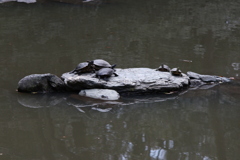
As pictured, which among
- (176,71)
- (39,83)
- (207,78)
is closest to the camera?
(39,83)

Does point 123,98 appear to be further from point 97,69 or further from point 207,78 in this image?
point 207,78

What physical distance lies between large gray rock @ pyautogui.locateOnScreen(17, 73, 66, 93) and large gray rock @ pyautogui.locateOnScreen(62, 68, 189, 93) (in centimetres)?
17

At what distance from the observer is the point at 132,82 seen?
5.91 meters

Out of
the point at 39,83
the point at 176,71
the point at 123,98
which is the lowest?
the point at 123,98

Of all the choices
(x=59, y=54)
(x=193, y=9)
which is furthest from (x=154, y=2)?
(x=59, y=54)

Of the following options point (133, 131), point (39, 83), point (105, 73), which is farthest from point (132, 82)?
point (39, 83)

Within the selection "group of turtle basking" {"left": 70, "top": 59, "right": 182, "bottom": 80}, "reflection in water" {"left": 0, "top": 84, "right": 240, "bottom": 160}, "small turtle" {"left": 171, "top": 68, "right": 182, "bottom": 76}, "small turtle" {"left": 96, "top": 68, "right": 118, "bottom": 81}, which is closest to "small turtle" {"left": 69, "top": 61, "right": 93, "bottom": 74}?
"group of turtle basking" {"left": 70, "top": 59, "right": 182, "bottom": 80}

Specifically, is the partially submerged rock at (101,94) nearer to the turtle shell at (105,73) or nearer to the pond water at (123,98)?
the pond water at (123,98)

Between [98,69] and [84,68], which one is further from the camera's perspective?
[98,69]

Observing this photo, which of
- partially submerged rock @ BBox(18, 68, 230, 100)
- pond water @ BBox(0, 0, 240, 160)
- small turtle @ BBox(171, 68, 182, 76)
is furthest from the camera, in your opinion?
small turtle @ BBox(171, 68, 182, 76)

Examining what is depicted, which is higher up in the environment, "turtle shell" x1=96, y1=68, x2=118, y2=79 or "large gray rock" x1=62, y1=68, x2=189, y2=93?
"turtle shell" x1=96, y1=68, x2=118, y2=79

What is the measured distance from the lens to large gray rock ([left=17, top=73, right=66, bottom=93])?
19.6 feet

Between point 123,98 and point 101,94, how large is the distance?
0.36 meters

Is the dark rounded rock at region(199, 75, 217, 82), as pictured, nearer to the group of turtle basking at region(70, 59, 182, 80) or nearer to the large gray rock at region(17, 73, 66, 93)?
the group of turtle basking at region(70, 59, 182, 80)
